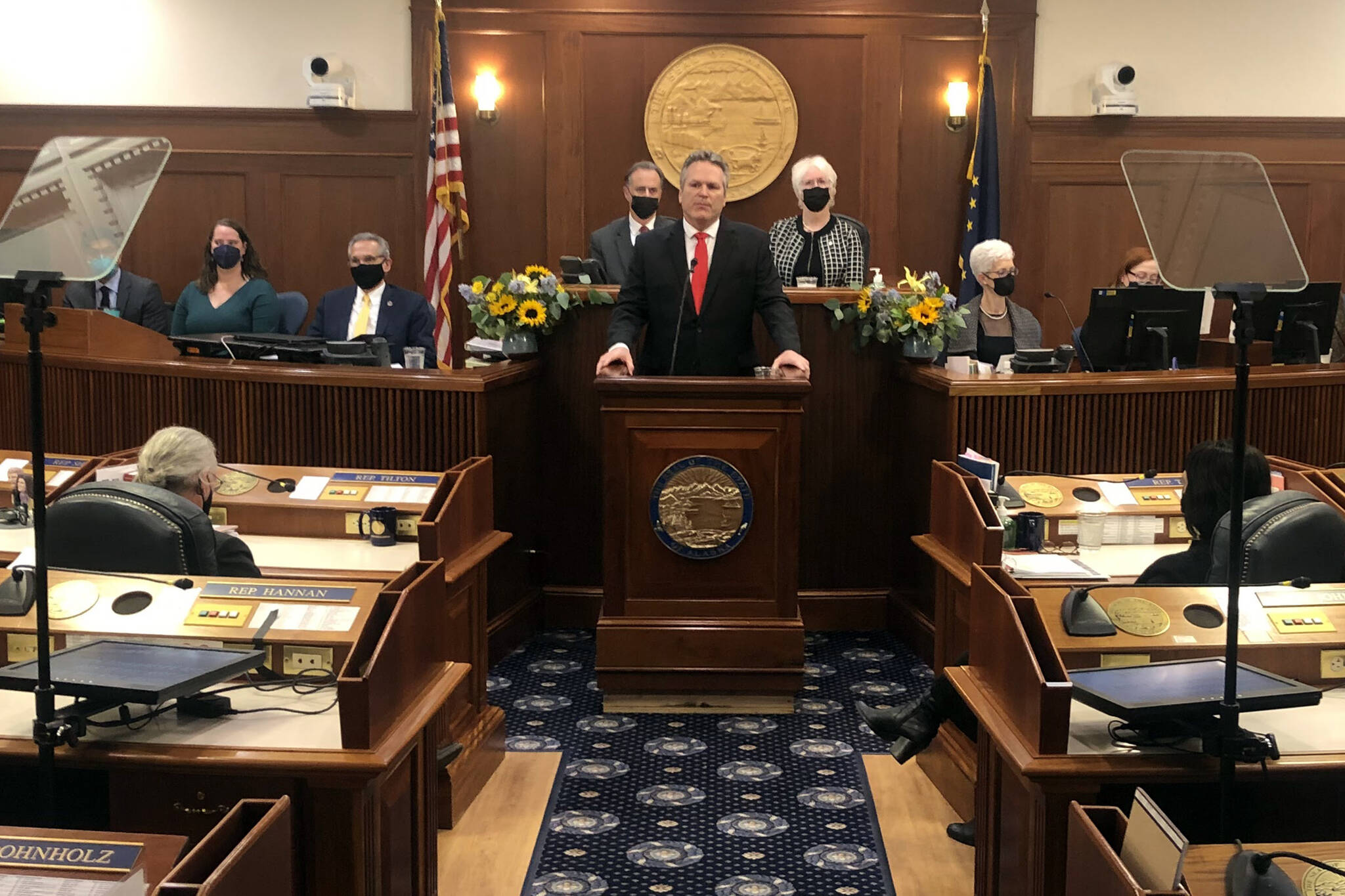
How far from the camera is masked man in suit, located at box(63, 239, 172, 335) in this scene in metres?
6.77

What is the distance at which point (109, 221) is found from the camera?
2416mm

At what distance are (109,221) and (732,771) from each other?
2.38 metres

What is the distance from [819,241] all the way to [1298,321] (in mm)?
2028

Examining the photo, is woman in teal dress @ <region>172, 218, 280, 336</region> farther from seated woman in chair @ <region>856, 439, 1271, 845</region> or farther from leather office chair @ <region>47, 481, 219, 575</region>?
seated woman in chair @ <region>856, 439, 1271, 845</region>

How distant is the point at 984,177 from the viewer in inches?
289

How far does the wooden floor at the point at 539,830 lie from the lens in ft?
10.8

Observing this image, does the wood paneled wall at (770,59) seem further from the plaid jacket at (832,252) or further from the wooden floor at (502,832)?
the wooden floor at (502,832)

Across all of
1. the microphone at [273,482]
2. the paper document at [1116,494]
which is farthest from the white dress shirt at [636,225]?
the paper document at [1116,494]

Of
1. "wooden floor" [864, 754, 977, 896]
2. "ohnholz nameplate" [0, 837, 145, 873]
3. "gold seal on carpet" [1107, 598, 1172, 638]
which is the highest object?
"gold seal on carpet" [1107, 598, 1172, 638]

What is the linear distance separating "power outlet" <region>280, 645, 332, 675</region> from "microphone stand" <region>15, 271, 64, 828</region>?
54cm

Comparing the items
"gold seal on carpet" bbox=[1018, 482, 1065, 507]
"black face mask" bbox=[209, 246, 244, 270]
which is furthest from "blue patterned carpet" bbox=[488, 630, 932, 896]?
"black face mask" bbox=[209, 246, 244, 270]

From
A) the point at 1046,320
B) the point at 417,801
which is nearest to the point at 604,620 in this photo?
the point at 417,801

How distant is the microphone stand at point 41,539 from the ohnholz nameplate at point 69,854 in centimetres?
20

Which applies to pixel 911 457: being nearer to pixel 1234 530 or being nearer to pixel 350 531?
pixel 350 531
